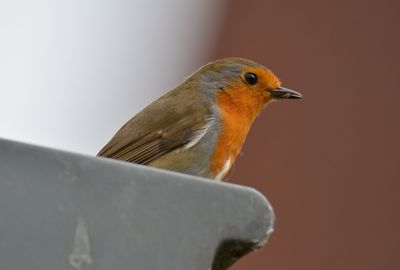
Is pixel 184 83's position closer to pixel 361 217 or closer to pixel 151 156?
pixel 151 156

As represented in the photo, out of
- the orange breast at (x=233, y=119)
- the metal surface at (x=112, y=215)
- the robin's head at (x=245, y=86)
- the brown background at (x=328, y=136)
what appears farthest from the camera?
the brown background at (x=328, y=136)

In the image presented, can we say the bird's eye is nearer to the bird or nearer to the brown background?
the bird

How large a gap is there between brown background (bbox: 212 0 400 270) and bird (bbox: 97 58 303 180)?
1100mm

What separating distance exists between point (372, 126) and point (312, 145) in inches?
12.6

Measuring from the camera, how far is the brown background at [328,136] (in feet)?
15.1

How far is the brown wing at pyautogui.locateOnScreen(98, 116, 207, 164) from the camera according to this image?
3.44 m

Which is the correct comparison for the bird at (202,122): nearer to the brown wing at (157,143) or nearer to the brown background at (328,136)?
the brown wing at (157,143)

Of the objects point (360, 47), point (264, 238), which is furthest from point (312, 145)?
point (264, 238)

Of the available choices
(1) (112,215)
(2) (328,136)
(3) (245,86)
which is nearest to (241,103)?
(3) (245,86)

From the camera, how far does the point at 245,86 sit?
12.3 ft

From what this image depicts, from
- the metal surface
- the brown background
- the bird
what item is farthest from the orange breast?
the metal surface

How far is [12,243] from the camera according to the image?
152 cm

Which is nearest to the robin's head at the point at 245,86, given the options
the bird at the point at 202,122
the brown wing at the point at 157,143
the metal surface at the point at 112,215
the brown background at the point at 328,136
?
the bird at the point at 202,122

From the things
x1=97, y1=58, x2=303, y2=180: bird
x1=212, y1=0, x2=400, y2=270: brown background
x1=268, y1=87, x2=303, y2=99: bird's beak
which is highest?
x1=268, y1=87, x2=303, y2=99: bird's beak
